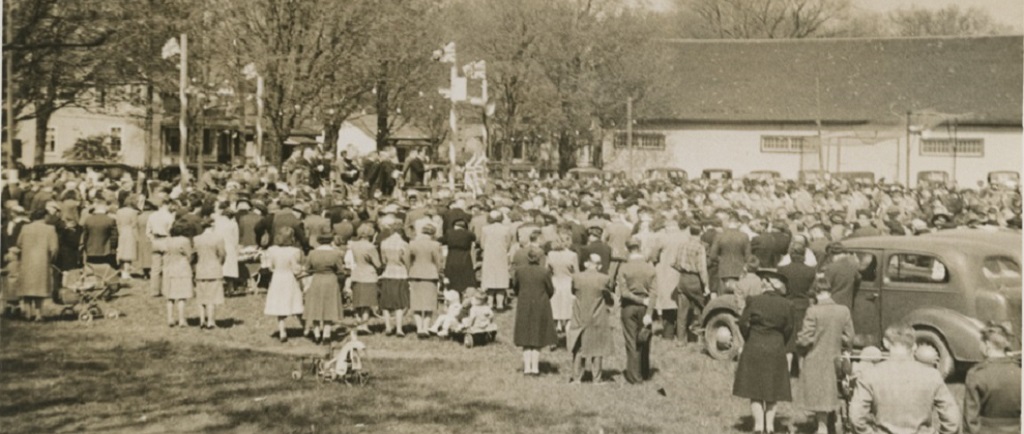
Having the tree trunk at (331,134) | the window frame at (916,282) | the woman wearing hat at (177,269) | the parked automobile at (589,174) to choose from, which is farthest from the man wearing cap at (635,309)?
the parked automobile at (589,174)

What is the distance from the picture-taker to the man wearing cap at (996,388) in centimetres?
840

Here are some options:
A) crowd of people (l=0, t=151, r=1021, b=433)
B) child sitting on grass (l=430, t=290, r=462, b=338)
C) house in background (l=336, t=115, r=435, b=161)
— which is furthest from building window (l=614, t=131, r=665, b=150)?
child sitting on grass (l=430, t=290, r=462, b=338)

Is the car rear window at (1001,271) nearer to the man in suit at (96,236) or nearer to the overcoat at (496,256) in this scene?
the overcoat at (496,256)

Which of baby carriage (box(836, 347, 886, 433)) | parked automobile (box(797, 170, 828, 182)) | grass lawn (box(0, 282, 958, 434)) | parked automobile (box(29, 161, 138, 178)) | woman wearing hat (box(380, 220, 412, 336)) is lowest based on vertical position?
grass lawn (box(0, 282, 958, 434))

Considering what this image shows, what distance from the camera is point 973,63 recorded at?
51.9 metres

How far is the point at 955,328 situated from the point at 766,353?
3.62 metres

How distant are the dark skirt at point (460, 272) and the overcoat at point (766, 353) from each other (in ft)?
23.5

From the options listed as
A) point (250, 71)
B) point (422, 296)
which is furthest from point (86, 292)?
point (250, 71)

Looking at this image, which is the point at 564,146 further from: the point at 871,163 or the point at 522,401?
the point at 522,401

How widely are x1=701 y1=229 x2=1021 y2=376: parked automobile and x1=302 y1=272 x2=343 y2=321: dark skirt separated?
671 cm

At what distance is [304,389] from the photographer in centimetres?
1319

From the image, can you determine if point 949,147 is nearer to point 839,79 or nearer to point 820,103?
point 820,103

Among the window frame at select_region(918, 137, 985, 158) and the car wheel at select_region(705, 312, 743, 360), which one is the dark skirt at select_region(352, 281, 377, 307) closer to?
the car wheel at select_region(705, 312, 743, 360)

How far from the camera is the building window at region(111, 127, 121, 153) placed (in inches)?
2274
